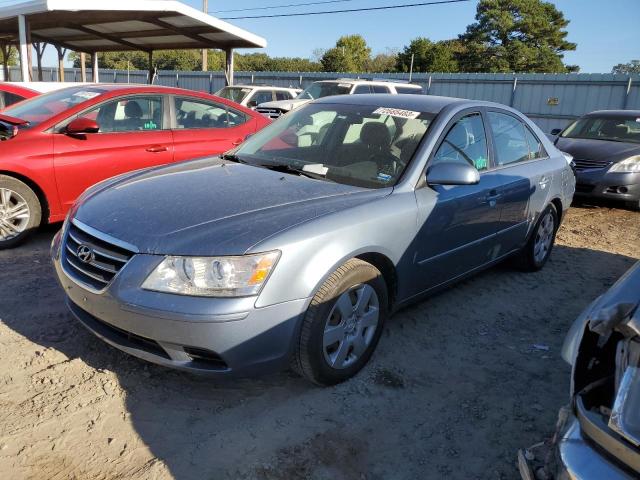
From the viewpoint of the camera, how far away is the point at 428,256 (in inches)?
135

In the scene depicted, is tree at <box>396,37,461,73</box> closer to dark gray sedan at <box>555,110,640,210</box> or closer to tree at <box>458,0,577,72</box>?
tree at <box>458,0,577,72</box>

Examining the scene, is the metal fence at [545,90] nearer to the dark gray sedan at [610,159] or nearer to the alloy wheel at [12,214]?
the dark gray sedan at [610,159]

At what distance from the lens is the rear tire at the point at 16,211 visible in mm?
4692

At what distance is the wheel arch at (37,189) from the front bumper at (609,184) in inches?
287

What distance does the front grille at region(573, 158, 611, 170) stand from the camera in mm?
8086

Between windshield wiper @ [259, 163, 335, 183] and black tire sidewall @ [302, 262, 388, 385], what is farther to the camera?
windshield wiper @ [259, 163, 335, 183]

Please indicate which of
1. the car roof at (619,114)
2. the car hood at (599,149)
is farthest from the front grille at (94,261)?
the car roof at (619,114)

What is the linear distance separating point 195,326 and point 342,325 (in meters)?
0.84

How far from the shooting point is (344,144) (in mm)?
3693

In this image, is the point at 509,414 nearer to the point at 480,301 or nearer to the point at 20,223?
the point at 480,301

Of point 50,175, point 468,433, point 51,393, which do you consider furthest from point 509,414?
point 50,175

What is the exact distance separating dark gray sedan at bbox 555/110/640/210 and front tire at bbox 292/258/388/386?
249 inches

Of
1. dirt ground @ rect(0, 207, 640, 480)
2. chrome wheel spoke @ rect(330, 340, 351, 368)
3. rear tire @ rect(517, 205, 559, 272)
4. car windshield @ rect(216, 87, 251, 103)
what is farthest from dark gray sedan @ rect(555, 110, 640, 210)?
car windshield @ rect(216, 87, 251, 103)

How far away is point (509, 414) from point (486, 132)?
2180 millimetres
